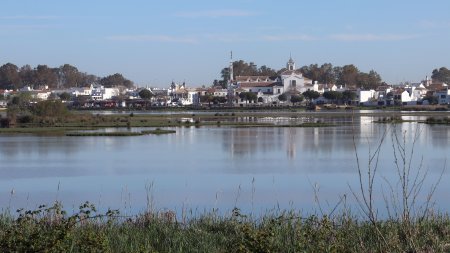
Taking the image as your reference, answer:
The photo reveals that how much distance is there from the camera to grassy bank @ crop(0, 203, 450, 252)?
6820 millimetres

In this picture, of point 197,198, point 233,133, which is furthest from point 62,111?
point 197,198

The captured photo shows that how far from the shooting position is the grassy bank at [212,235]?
6.82 meters

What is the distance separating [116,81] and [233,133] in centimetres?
12777

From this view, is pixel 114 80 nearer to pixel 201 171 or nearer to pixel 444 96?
pixel 444 96

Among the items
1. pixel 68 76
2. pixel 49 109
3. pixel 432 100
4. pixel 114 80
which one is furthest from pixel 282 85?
pixel 114 80

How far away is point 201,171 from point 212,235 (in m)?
11.3

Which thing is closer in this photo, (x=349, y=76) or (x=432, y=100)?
(x=432, y=100)

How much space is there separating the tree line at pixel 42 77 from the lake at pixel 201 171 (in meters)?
108

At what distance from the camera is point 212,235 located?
8.55 m

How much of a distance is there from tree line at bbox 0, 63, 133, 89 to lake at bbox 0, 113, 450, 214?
108 meters

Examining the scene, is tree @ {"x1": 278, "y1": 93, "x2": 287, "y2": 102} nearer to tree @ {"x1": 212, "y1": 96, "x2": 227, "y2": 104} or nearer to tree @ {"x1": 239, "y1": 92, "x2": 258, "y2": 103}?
tree @ {"x1": 239, "y1": 92, "x2": 258, "y2": 103}

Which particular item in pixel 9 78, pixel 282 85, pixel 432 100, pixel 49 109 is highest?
pixel 9 78

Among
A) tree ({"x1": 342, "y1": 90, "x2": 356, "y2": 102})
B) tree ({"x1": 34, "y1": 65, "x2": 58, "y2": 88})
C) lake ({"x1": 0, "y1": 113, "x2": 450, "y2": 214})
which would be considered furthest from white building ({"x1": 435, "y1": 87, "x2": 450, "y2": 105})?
tree ({"x1": 34, "y1": 65, "x2": 58, "y2": 88})

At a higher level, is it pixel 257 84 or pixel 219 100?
pixel 257 84
